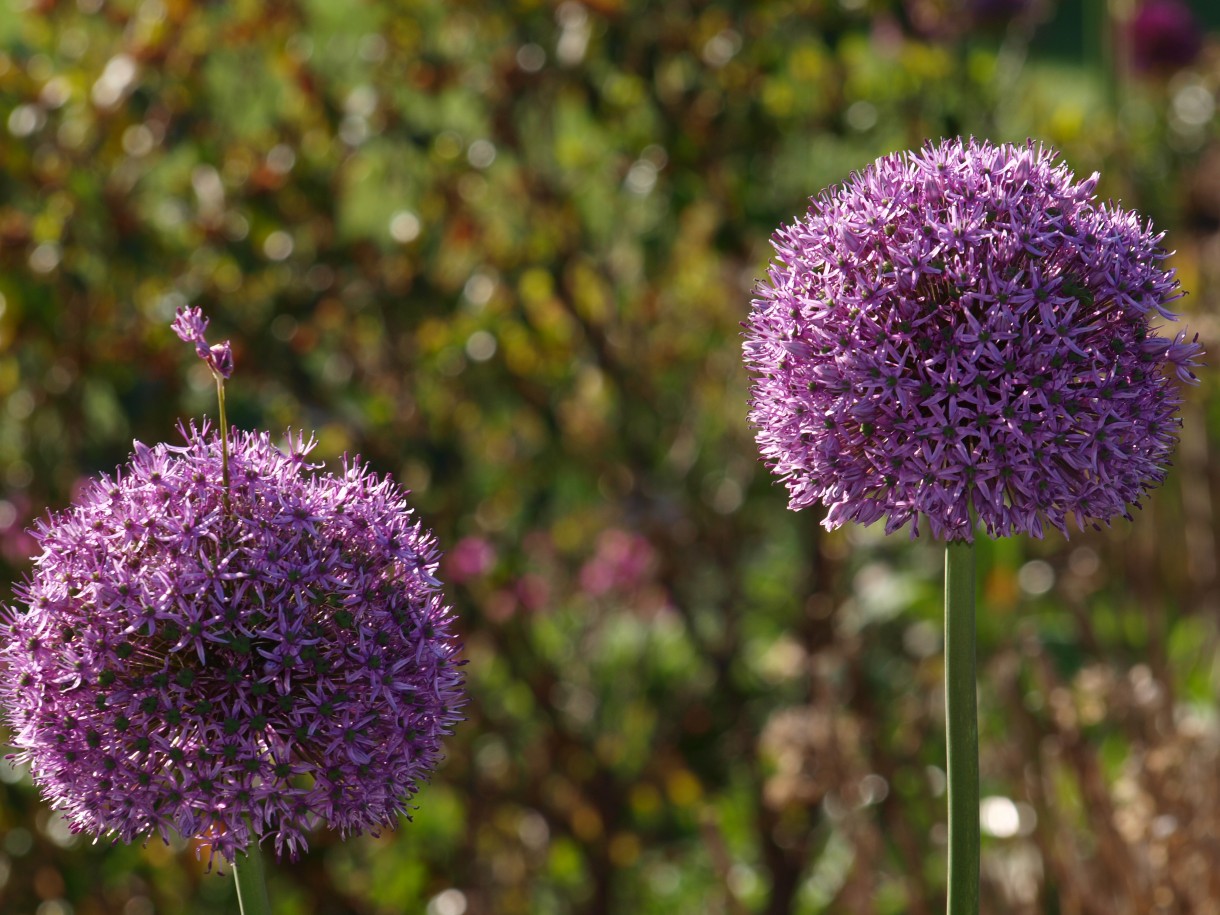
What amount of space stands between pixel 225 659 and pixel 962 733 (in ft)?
2.43

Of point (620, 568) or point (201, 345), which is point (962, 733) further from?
point (620, 568)

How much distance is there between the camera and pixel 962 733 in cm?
158

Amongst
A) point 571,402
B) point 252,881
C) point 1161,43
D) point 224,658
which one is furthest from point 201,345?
point 1161,43

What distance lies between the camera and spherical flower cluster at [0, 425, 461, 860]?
1.52 metres

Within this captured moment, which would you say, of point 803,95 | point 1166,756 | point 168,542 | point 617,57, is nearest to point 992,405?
point 168,542

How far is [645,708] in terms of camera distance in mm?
4578

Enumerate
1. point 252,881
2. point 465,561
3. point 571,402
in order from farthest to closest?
point 571,402
point 465,561
point 252,881

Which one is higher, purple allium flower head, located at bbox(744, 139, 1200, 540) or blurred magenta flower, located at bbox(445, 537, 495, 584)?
blurred magenta flower, located at bbox(445, 537, 495, 584)

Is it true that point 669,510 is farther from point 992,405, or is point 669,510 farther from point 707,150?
point 992,405

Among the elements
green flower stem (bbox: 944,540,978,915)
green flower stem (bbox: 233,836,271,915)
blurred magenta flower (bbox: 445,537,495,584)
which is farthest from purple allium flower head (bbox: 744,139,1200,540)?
blurred magenta flower (bbox: 445,537,495,584)

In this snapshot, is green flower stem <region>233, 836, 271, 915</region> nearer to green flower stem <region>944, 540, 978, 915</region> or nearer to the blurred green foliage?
green flower stem <region>944, 540, 978, 915</region>

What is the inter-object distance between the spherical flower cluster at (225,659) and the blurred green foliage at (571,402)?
5.14 ft

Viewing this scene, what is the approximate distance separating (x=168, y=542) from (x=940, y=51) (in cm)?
331

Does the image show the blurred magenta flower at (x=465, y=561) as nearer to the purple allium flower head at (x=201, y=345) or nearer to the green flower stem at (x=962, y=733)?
the purple allium flower head at (x=201, y=345)
